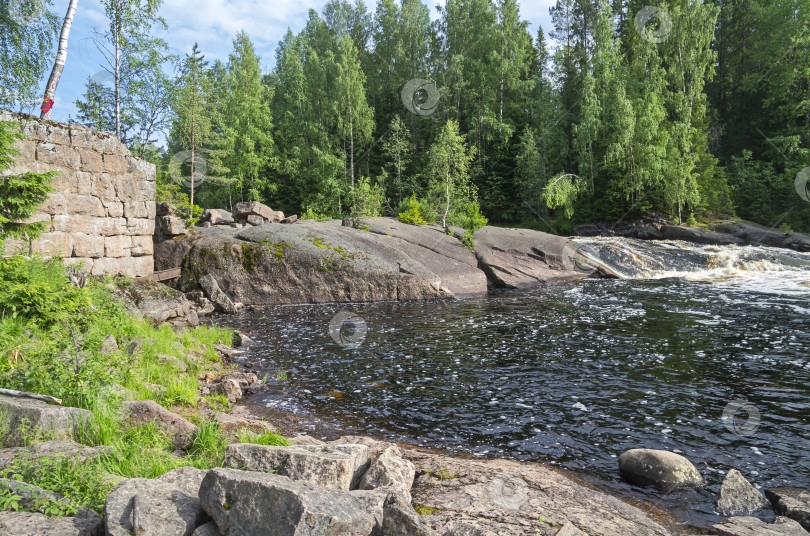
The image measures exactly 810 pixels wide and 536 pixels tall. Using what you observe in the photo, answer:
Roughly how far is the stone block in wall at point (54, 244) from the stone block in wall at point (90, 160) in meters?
2.15

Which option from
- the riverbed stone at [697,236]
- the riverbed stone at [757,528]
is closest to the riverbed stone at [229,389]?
the riverbed stone at [757,528]

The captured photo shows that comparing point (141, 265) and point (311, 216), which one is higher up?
point (311, 216)

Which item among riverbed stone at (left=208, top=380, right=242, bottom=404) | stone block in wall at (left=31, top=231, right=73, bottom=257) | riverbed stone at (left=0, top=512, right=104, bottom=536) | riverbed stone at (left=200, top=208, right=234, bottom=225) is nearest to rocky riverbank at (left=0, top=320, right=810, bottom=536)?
riverbed stone at (left=0, top=512, right=104, bottom=536)

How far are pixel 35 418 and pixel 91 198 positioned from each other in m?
11.8

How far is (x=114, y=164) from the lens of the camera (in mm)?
14383

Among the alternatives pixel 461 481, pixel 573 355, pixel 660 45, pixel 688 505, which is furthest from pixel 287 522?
pixel 660 45

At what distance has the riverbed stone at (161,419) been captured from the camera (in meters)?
5.11

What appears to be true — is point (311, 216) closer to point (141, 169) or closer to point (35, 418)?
point (141, 169)

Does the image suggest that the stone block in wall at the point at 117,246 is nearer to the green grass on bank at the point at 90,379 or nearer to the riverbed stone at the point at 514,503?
the green grass on bank at the point at 90,379

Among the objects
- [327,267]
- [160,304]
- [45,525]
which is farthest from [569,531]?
[327,267]

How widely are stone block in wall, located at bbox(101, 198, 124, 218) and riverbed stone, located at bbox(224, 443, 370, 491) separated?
43.4 ft

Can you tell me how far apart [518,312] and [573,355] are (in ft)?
16.3

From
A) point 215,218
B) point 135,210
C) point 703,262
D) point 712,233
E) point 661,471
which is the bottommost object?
point 661,471

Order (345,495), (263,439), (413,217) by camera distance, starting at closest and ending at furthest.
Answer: (345,495), (263,439), (413,217)
